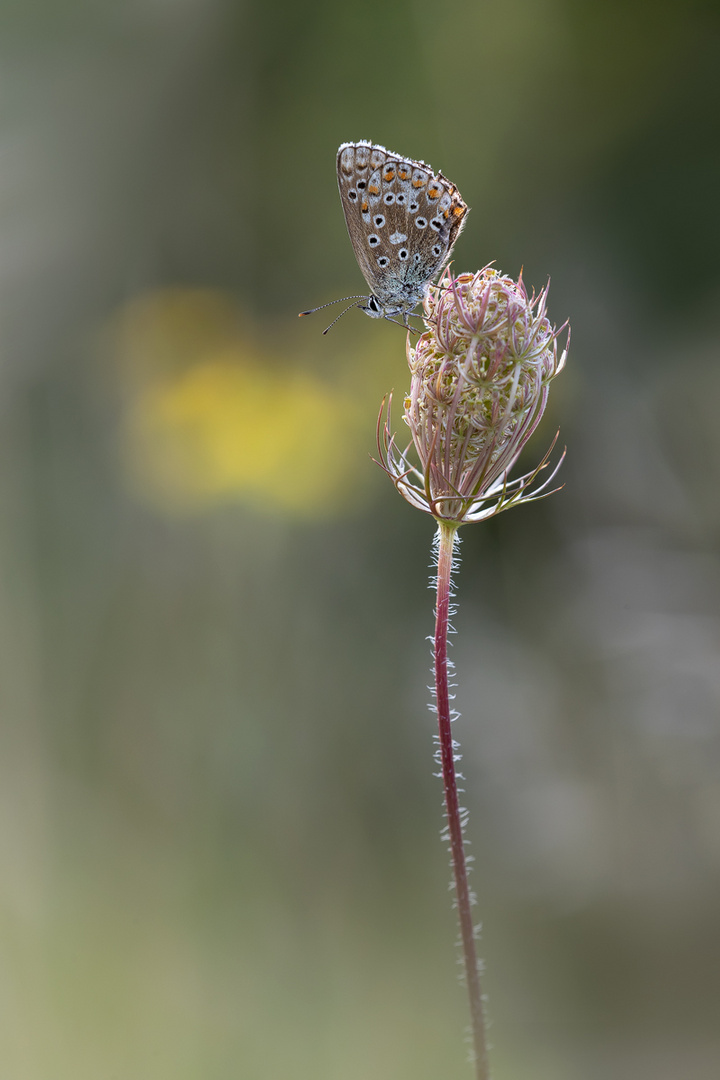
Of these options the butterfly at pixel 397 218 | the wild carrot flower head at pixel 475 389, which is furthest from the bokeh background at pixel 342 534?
the wild carrot flower head at pixel 475 389

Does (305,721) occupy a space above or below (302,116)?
below

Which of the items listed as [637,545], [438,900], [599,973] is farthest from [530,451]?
[599,973]

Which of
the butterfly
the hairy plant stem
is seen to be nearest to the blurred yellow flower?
the butterfly

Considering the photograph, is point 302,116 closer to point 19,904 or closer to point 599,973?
point 19,904

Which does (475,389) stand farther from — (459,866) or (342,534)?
(342,534)

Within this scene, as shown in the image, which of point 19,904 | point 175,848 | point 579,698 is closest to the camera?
→ point 19,904

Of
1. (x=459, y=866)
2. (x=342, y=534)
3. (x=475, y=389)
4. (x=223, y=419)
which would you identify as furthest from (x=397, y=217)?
(x=342, y=534)

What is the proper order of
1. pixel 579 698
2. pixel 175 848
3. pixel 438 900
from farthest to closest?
pixel 579 698 → pixel 438 900 → pixel 175 848
